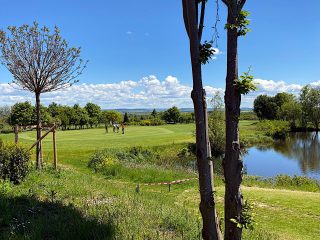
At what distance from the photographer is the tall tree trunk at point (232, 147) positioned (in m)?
4.36

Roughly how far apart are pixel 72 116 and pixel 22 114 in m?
15.6

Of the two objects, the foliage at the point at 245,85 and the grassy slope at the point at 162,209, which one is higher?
the foliage at the point at 245,85

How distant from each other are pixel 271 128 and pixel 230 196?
67.0 meters

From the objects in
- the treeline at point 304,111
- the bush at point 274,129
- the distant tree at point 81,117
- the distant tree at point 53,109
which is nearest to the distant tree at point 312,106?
the treeline at point 304,111

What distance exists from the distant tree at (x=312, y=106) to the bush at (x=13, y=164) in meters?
80.9

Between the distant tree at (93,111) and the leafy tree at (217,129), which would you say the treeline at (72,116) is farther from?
the leafy tree at (217,129)

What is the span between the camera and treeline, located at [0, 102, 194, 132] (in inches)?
3145

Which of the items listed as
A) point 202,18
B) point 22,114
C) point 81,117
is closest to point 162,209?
point 202,18

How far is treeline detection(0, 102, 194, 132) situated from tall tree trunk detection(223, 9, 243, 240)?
62.0 m

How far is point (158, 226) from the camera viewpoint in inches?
237

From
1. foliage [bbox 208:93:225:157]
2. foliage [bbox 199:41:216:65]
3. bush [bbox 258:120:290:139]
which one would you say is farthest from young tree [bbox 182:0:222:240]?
bush [bbox 258:120:290:139]

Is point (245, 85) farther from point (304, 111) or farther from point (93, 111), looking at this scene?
point (93, 111)

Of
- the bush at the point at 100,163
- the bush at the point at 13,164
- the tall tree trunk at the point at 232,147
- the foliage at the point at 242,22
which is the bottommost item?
the bush at the point at 100,163

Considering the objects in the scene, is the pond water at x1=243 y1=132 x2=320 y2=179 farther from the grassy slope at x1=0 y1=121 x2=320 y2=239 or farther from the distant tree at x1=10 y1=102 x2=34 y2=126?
the distant tree at x1=10 y1=102 x2=34 y2=126
